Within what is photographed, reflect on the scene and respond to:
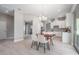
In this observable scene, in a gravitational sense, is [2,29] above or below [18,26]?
below

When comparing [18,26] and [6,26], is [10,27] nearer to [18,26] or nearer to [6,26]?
[6,26]

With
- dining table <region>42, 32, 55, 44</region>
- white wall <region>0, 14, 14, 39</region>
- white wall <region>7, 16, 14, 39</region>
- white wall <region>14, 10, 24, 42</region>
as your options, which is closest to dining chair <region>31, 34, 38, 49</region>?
dining table <region>42, 32, 55, 44</region>

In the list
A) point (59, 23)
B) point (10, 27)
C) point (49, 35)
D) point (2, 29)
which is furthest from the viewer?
point (10, 27)

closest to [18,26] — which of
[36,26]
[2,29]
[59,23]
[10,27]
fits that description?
[10,27]

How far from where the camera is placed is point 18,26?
4.38 metres

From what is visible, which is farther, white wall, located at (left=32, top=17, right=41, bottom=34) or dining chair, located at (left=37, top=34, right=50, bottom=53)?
dining chair, located at (left=37, top=34, right=50, bottom=53)

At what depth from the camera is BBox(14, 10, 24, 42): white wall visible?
13.5 ft

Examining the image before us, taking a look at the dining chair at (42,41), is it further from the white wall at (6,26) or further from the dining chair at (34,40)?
the white wall at (6,26)

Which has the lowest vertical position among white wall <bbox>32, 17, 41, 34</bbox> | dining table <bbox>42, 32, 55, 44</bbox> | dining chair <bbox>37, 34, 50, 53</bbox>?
dining chair <bbox>37, 34, 50, 53</bbox>

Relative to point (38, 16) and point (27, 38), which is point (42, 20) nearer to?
point (38, 16)

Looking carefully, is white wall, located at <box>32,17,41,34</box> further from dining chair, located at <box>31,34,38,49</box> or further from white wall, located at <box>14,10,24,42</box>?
white wall, located at <box>14,10,24,42</box>
